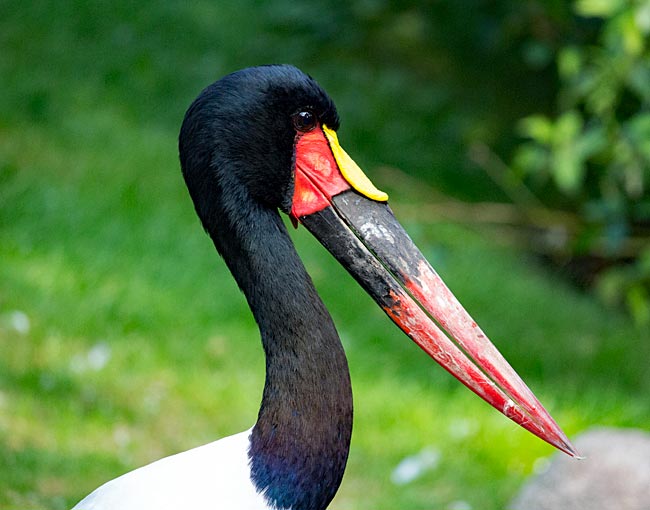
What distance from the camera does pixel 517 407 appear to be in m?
2.50

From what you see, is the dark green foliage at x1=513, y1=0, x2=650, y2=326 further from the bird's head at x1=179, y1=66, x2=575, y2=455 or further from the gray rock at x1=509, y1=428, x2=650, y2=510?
the bird's head at x1=179, y1=66, x2=575, y2=455

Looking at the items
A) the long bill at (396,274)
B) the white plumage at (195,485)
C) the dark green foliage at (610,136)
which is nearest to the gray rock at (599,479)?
the dark green foliage at (610,136)

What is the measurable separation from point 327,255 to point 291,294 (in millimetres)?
3832

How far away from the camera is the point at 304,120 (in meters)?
2.58

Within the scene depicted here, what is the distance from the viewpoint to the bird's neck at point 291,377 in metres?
2.43

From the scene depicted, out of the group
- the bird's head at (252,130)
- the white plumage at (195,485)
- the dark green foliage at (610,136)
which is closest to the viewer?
the white plumage at (195,485)

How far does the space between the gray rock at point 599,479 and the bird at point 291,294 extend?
4.70 feet

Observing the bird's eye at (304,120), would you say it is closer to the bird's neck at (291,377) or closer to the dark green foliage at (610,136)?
the bird's neck at (291,377)

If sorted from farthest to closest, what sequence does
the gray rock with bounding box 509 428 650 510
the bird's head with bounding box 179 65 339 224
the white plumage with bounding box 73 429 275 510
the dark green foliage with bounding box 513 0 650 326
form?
1. the dark green foliage with bounding box 513 0 650 326
2. the gray rock with bounding box 509 428 650 510
3. the bird's head with bounding box 179 65 339 224
4. the white plumage with bounding box 73 429 275 510

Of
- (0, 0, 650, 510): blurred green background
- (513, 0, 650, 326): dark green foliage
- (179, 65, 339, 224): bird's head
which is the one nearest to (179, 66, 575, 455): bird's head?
(179, 65, 339, 224): bird's head

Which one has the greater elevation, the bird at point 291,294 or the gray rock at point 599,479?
the bird at point 291,294

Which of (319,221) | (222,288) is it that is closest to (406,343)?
(222,288)

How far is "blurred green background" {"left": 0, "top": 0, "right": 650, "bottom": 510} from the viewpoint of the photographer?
4.44 m

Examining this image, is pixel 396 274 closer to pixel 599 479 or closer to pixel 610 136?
pixel 599 479
